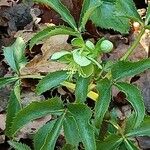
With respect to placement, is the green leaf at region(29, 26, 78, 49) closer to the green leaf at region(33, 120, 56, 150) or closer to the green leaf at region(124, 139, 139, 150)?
the green leaf at region(33, 120, 56, 150)

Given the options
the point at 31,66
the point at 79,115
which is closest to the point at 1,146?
the point at 31,66

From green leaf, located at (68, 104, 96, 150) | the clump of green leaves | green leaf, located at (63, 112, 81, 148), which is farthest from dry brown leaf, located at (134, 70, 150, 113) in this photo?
green leaf, located at (68, 104, 96, 150)

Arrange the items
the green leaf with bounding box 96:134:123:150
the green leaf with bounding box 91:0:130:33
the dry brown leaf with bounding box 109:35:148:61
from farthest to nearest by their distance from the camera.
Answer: the dry brown leaf with bounding box 109:35:148:61, the green leaf with bounding box 91:0:130:33, the green leaf with bounding box 96:134:123:150

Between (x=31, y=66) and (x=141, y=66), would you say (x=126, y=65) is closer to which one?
(x=141, y=66)

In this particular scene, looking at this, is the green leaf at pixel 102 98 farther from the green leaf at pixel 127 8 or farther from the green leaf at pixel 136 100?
the green leaf at pixel 127 8

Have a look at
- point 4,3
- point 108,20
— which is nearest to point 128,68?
point 108,20

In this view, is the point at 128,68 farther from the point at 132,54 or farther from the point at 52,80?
the point at 132,54

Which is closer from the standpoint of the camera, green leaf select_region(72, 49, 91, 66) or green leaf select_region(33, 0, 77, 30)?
green leaf select_region(72, 49, 91, 66)
